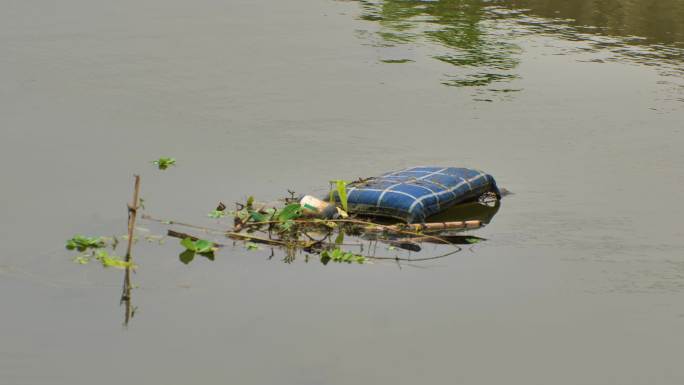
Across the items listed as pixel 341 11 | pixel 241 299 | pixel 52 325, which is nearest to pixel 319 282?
pixel 241 299

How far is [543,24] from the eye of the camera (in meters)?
12.1

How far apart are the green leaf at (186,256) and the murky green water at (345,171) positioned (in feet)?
0.23

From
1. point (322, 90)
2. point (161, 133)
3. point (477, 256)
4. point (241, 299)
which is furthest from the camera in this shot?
point (322, 90)

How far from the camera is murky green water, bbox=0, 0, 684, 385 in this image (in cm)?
495

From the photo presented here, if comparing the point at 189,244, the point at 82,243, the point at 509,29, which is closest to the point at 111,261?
the point at 82,243

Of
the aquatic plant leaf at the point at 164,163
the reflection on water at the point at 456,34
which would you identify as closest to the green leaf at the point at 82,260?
the aquatic plant leaf at the point at 164,163

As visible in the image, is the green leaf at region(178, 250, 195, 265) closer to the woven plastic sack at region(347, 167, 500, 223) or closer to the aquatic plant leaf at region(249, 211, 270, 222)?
the aquatic plant leaf at region(249, 211, 270, 222)

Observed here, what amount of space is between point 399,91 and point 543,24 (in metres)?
3.29

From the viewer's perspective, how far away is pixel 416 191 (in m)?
6.27

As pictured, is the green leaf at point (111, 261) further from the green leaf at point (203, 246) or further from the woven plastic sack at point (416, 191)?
the woven plastic sack at point (416, 191)

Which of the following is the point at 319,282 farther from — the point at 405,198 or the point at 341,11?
the point at 341,11

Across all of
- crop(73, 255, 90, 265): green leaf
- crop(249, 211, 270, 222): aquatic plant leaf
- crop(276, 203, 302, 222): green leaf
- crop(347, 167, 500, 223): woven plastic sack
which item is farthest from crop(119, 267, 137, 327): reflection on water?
crop(347, 167, 500, 223): woven plastic sack

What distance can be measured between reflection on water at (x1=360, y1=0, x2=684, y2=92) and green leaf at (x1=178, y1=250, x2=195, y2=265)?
436 centimetres

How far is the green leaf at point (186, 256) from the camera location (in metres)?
5.84
